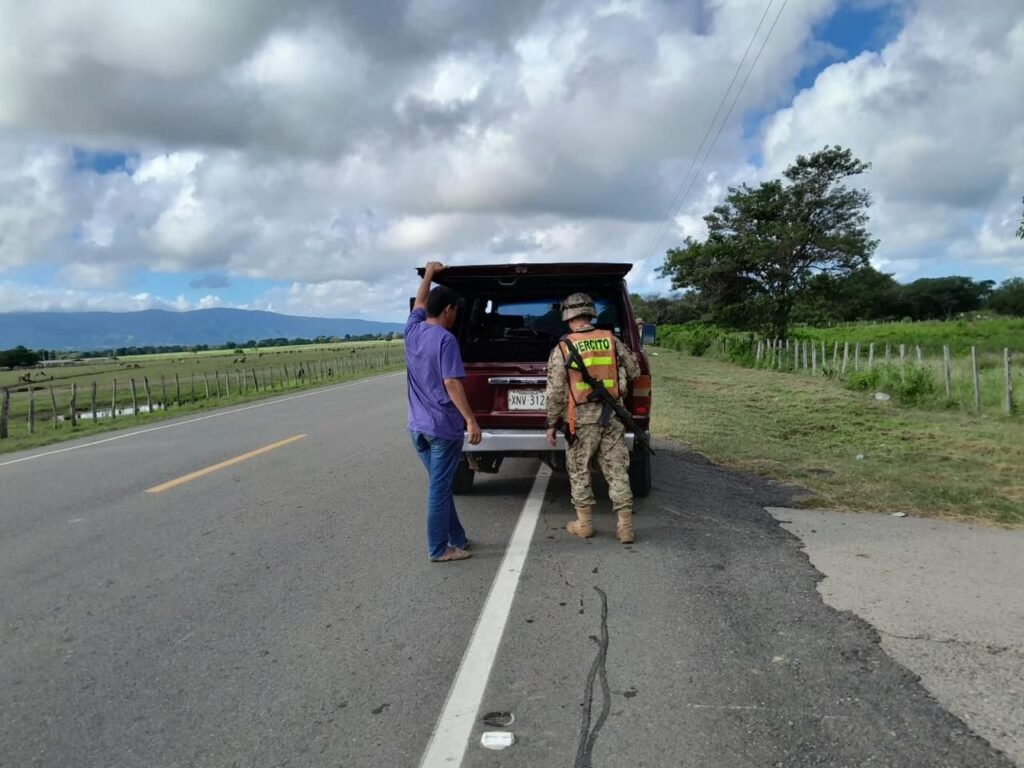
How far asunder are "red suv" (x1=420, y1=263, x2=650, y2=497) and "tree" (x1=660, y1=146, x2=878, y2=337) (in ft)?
89.5

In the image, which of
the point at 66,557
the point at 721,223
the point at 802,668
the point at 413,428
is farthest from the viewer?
the point at 721,223

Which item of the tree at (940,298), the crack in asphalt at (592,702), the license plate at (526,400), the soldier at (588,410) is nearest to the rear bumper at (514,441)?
the license plate at (526,400)

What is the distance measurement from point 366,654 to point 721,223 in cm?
3489

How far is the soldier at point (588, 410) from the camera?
16.3 feet

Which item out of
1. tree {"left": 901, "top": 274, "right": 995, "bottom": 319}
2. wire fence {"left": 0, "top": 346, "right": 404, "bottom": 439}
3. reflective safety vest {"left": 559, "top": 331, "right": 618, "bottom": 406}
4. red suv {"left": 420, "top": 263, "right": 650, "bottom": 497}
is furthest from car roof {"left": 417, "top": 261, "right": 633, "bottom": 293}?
tree {"left": 901, "top": 274, "right": 995, "bottom": 319}

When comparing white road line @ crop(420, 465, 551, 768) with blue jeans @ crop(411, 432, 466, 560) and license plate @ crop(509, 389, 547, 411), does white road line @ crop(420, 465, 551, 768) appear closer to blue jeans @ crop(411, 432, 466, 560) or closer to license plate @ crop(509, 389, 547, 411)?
blue jeans @ crop(411, 432, 466, 560)

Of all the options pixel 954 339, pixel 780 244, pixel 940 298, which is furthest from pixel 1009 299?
pixel 780 244

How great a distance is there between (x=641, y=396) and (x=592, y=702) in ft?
9.95

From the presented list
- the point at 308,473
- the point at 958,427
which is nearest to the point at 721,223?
the point at 958,427

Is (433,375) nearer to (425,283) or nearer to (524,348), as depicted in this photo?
(425,283)

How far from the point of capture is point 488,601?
3.89m

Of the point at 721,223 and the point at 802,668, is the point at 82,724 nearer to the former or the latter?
the point at 802,668

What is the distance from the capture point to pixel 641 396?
5520mm

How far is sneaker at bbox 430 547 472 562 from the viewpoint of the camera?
15.1 ft
